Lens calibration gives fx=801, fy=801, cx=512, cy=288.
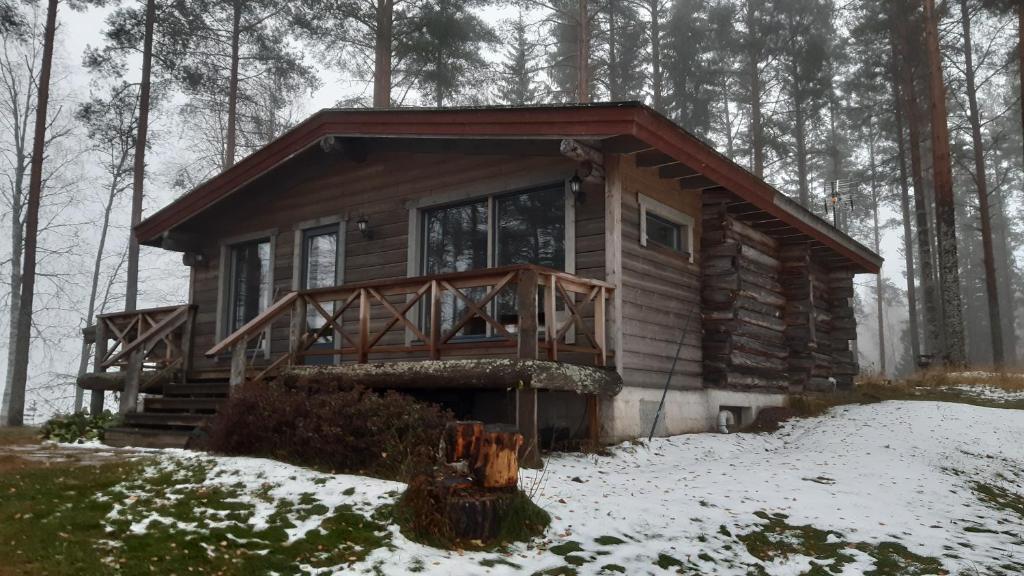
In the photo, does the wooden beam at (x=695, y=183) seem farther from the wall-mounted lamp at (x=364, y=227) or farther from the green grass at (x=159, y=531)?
the green grass at (x=159, y=531)

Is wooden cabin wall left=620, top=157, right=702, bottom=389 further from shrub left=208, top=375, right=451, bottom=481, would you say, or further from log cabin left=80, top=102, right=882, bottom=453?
shrub left=208, top=375, right=451, bottom=481

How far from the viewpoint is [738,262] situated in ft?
37.1

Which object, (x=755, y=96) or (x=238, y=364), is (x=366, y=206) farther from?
(x=755, y=96)

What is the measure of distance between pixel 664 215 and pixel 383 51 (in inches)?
501

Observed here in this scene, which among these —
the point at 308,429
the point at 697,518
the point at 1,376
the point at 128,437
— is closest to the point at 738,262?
the point at 697,518

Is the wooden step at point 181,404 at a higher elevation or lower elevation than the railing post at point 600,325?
lower

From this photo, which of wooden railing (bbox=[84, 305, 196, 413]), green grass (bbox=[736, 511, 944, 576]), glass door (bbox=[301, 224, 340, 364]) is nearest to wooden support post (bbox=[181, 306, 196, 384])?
wooden railing (bbox=[84, 305, 196, 413])

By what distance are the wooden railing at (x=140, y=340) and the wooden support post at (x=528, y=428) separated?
584 cm

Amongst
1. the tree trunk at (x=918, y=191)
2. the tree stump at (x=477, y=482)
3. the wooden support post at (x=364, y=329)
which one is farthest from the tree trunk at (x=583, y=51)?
the tree stump at (x=477, y=482)

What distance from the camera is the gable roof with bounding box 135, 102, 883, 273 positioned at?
28.8ft

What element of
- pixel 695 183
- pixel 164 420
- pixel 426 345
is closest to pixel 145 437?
pixel 164 420

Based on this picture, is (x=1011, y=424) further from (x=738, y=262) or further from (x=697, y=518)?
(x=697, y=518)

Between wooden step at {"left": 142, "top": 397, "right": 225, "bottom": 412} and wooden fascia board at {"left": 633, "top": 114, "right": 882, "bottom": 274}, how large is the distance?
598 centimetres

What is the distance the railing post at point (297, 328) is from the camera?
979 centimetres
